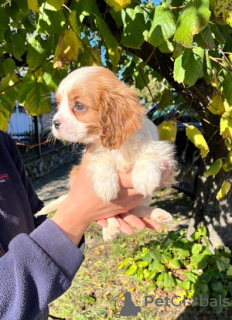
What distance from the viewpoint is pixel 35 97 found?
1850 mm

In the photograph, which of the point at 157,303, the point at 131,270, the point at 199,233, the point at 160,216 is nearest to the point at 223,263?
the point at 199,233

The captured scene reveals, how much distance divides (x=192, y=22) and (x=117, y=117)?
583 mm

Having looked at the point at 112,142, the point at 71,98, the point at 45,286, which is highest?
the point at 71,98

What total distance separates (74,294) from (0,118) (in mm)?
2244

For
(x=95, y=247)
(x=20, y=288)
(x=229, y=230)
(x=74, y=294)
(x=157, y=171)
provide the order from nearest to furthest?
1. (x=20, y=288)
2. (x=157, y=171)
3. (x=74, y=294)
4. (x=229, y=230)
5. (x=95, y=247)

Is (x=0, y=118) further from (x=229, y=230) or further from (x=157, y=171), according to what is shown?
(x=229, y=230)

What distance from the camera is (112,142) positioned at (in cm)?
159

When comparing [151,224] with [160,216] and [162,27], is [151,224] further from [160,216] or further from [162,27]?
[162,27]

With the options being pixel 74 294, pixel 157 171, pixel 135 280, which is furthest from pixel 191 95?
pixel 74 294

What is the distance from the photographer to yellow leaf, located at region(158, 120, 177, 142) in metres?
2.01

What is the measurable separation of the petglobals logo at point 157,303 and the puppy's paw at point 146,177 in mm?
2141

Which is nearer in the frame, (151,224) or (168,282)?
(151,224)

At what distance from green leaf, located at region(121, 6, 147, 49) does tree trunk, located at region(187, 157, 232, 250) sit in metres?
2.29

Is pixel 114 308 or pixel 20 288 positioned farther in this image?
pixel 114 308
